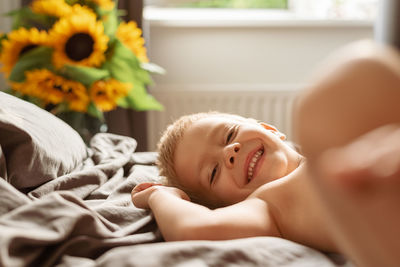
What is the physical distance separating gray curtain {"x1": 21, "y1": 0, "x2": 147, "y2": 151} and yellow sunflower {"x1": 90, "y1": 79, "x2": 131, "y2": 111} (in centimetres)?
56

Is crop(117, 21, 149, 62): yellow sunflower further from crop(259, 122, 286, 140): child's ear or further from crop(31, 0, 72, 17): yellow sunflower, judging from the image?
crop(259, 122, 286, 140): child's ear

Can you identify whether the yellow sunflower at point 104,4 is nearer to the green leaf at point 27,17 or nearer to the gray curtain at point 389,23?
the green leaf at point 27,17

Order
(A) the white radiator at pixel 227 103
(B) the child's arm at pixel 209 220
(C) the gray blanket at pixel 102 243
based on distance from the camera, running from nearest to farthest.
Result: 1. (C) the gray blanket at pixel 102 243
2. (B) the child's arm at pixel 209 220
3. (A) the white radiator at pixel 227 103

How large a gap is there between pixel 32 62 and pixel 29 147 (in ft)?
2.89

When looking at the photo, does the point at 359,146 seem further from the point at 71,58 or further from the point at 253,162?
the point at 71,58

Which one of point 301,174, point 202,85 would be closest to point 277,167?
point 301,174

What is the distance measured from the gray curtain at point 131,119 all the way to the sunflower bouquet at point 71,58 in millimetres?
457

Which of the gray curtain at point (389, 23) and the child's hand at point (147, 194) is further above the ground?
the gray curtain at point (389, 23)

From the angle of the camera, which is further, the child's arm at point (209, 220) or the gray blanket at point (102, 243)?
the child's arm at point (209, 220)

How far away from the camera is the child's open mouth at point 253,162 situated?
1.04 meters

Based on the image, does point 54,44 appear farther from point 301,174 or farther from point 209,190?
point 301,174

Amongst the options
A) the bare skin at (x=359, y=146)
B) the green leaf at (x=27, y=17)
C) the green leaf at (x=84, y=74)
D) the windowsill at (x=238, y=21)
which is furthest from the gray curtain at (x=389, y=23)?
the bare skin at (x=359, y=146)

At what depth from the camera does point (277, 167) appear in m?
1.04

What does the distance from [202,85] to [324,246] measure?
1961 mm
